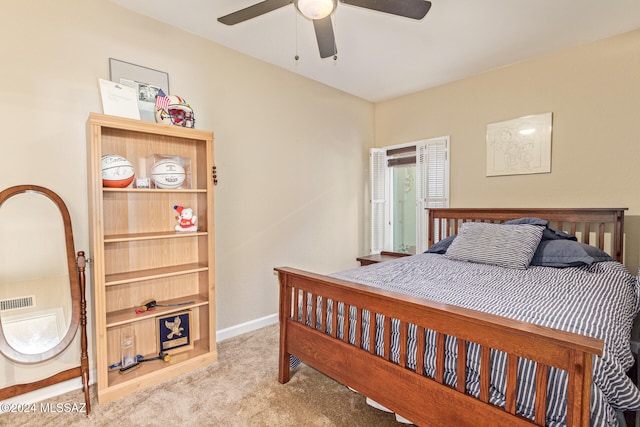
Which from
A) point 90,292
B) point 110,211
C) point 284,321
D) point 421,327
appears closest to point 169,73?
point 110,211

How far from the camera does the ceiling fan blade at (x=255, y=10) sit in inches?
66.3

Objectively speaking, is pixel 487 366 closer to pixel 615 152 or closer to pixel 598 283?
pixel 598 283

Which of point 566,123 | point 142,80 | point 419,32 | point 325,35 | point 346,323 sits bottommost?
point 346,323

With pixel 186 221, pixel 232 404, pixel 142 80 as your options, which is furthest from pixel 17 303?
pixel 142 80

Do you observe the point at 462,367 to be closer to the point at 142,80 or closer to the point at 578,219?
the point at 578,219

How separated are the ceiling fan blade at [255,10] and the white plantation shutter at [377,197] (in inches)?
103

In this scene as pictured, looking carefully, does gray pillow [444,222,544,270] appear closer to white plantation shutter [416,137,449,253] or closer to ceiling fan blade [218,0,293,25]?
white plantation shutter [416,137,449,253]

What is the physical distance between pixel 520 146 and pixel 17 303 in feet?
13.3

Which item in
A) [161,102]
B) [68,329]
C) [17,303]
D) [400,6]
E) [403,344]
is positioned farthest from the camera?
[161,102]

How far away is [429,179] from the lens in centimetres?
375

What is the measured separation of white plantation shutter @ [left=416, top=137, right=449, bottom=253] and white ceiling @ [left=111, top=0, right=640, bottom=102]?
0.80 m

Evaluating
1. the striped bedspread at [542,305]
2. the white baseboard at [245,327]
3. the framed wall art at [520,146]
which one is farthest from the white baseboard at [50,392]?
the framed wall art at [520,146]

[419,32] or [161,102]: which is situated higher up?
[419,32]

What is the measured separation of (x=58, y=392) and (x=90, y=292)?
23.8 inches
